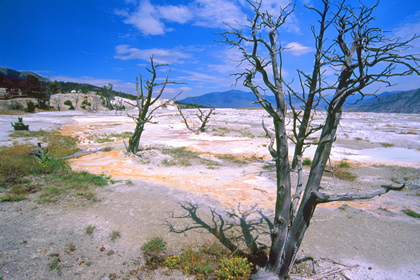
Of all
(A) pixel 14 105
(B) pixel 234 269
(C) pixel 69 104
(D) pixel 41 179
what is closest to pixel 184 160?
(D) pixel 41 179

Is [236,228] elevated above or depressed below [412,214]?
below

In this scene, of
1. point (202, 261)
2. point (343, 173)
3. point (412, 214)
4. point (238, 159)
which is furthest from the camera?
point (238, 159)

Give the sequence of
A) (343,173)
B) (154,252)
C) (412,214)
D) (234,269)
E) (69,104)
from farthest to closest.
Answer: (69,104)
(343,173)
(412,214)
(154,252)
(234,269)

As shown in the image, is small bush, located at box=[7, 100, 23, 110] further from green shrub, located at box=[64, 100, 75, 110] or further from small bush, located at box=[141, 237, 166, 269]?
small bush, located at box=[141, 237, 166, 269]

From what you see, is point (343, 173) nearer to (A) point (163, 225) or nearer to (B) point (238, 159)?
(B) point (238, 159)

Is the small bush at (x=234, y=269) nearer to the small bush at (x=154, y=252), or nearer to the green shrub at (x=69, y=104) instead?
the small bush at (x=154, y=252)

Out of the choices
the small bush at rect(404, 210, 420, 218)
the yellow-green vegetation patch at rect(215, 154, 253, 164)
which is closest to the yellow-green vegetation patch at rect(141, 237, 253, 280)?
the small bush at rect(404, 210, 420, 218)

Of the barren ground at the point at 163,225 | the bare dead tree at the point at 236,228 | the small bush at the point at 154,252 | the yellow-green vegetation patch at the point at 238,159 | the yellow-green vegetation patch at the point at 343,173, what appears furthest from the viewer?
the yellow-green vegetation patch at the point at 238,159

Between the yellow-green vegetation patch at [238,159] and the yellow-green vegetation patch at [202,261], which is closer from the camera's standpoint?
the yellow-green vegetation patch at [202,261]

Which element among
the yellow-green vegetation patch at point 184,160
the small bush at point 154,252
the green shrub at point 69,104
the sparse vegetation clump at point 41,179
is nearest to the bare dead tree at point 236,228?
the small bush at point 154,252

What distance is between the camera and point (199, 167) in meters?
13.3

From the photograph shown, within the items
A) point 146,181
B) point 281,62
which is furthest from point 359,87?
point 146,181

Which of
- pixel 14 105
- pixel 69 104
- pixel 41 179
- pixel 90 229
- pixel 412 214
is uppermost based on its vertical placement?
pixel 69 104

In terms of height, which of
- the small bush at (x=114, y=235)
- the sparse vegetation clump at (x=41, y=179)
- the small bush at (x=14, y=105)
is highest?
the small bush at (x=14, y=105)
